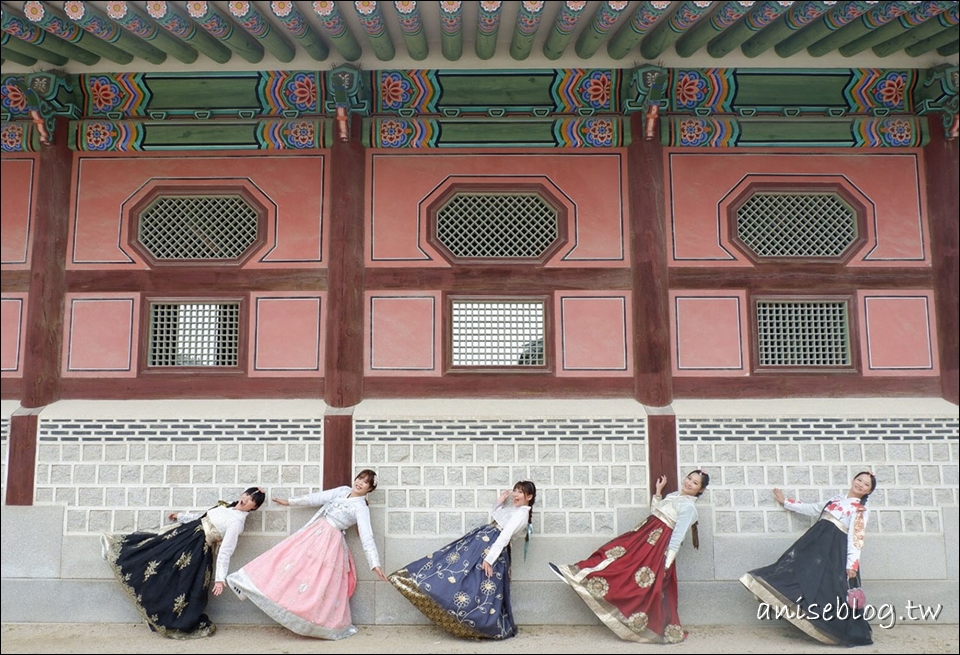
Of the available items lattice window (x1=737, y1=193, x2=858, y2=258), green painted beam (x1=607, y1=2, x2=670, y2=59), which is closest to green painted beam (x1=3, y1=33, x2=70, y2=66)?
green painted beam (x1=607, y1=2, x2=670, y2=59)

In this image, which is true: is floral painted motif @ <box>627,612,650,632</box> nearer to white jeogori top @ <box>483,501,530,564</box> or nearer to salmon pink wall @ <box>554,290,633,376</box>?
white jeogori top @ <box>483,501,530,564</box>

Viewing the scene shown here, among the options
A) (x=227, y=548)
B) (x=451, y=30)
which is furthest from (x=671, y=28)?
(x=227, y=548)

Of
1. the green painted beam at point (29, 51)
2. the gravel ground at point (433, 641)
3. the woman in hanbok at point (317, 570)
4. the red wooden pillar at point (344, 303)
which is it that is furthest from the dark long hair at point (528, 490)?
the green painted beam at point (29, 51)

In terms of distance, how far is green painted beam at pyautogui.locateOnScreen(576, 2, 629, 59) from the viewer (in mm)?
5270

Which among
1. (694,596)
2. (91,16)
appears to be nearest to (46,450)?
(91,16)

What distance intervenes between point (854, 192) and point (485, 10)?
3.26 metres

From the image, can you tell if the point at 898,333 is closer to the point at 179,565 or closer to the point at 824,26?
the point at 824,26

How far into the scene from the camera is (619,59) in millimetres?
5980

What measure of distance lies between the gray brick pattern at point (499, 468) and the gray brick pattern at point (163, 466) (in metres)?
0.53

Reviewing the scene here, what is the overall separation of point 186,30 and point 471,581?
4.26 meters

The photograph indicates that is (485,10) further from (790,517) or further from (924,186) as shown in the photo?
(790,517)

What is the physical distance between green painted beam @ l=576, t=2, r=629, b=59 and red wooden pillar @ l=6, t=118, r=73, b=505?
4078 mm

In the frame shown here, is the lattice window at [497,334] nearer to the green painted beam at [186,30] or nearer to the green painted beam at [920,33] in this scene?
the green painted beam at [186,30]

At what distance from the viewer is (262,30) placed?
5488 mm
